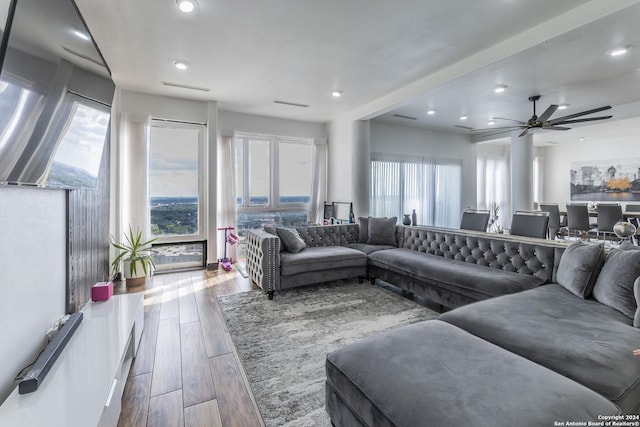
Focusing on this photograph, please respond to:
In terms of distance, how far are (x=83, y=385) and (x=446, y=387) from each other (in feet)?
5.22

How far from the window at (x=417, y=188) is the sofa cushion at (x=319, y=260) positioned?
254 cm

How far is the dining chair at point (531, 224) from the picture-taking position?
3223 mm

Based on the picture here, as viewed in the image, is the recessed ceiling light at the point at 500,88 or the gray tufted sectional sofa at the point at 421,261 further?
the recessed ceiling light at the point at 500,88

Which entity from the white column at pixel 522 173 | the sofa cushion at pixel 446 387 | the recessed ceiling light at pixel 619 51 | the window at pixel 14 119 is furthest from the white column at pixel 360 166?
the window at pixel 14 119

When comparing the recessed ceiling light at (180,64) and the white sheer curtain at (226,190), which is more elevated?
the recessed ceiling light at (180,64)

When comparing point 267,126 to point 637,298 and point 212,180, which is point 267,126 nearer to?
point 212,180

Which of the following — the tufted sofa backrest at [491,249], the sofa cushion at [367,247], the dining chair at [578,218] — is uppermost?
the dining chair at [578,218]

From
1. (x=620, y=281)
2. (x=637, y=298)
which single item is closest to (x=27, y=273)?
(x=637, y=298)

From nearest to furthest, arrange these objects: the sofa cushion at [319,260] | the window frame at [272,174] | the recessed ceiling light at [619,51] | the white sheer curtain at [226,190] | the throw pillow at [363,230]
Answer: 1. the recessed ceiling light at [619,51]
2. the sofa cushion at [319,260]
3. the throw pillow at [363,230]
4. the white sheer curtain at [226,190]
5. the window frame at [272,174]

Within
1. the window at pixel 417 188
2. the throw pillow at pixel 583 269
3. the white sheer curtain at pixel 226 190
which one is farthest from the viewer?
the window at pixel 417 188

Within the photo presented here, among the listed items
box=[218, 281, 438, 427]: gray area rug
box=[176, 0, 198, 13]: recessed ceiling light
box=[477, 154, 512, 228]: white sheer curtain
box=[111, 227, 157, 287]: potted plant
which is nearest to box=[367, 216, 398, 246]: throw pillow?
box=[218, 281, 438, 427]: gray area rug

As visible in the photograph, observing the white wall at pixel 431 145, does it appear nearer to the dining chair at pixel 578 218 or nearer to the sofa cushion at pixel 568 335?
the dining chair at pixel 578 218

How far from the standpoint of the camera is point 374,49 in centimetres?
310

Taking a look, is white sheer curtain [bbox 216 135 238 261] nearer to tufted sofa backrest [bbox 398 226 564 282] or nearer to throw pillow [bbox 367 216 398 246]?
throw pillow [bbox 367 216 398 246]
